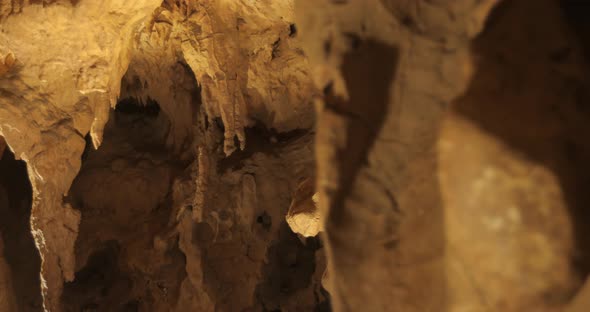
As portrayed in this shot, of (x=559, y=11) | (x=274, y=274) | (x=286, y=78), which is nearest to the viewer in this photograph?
(x=559, y=11)

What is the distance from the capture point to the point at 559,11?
35.9 inches

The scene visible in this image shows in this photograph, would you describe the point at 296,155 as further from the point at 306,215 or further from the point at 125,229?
the point at 125,229

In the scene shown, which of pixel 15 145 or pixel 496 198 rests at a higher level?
pixel 496 198

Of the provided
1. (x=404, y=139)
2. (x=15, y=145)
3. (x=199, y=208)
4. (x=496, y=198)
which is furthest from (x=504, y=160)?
(x=199, y=208)

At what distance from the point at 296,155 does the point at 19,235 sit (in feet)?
8.23

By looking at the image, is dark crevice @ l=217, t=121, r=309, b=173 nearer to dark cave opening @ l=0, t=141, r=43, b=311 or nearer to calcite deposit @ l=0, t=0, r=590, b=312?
calcite deposit @ l=0, t=0, r=590, b=312

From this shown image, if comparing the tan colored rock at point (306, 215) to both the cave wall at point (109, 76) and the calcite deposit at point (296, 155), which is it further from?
the cave wall at point (109, 76)

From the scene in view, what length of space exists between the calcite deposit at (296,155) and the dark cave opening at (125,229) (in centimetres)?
2

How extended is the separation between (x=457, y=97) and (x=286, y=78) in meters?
2.76

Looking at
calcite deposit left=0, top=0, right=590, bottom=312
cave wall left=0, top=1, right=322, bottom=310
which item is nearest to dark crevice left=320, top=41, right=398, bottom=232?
calcite deposit left=0, top=0, right=590, bottom=312

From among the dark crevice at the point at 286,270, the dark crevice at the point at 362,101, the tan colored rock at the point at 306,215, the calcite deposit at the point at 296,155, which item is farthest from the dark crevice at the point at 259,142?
the dark crevice at the point at 362,101

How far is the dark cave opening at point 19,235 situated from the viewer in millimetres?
3980

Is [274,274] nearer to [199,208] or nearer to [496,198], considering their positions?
[199,208]

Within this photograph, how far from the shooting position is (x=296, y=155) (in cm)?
360
